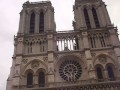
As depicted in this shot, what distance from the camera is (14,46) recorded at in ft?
113

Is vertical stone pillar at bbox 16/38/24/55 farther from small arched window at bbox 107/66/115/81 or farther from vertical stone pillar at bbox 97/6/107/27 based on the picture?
vertical stone pillar at bbox 97/6/107/27

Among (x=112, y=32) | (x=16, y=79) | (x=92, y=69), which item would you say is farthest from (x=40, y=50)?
(x=112, y=32)

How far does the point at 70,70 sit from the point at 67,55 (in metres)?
2.37

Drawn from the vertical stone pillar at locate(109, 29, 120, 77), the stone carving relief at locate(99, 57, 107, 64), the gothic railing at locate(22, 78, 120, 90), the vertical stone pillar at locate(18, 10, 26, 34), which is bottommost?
the gothic railing at locate(22, 78, 120, 90)

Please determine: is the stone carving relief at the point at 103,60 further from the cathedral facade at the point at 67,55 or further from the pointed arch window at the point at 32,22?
the pointed arch window at the point at 32,22

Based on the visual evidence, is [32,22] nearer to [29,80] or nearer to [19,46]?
[19,46]

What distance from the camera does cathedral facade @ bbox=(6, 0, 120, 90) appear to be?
2903 centimetres

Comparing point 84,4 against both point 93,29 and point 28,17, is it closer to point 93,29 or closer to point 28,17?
point 93,29

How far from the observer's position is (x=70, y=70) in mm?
30969

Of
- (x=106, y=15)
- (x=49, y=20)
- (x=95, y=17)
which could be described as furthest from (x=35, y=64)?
(x=106, y=15)

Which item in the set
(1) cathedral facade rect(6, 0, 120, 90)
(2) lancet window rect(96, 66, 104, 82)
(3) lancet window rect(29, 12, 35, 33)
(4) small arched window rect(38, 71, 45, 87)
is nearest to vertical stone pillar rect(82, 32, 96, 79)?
(1) cathedral facade rect(6, 0, 120, 90)

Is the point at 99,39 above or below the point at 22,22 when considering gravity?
below

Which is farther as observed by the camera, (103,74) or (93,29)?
(93,29)

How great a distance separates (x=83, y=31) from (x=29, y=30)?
29.5 ft
